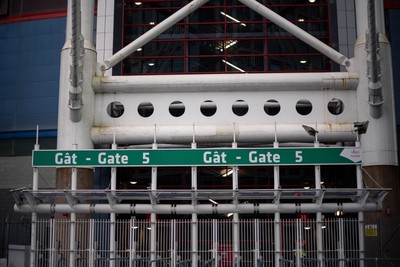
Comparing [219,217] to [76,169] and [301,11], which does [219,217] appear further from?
[301,11]

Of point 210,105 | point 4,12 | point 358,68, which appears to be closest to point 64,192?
point 210,105

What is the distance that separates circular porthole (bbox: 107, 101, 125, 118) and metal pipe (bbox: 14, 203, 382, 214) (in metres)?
6.50

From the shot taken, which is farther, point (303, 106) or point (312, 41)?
point (303, 106)

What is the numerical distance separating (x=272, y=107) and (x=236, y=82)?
3.10 m

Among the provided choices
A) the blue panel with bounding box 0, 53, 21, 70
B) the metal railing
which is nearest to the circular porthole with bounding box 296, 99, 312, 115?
the metal railing

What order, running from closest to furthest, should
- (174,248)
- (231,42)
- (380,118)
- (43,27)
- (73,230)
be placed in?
(174,248) < (73,230) < (380,118) < (231,42) < (43,27)

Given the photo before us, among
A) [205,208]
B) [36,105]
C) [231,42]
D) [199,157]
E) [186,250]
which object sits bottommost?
[186,250]

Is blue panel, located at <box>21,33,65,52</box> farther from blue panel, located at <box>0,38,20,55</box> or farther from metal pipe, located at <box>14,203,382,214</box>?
metal pipe, located at <box>14,203,382,214</box>

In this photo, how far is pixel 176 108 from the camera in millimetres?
31109

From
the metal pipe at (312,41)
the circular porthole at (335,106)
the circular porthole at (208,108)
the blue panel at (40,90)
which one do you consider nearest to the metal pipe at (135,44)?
the circular porthole at (208,108)

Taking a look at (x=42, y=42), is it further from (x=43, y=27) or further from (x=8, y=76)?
(x=8, y=76)

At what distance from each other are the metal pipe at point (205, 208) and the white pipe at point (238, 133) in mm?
4245

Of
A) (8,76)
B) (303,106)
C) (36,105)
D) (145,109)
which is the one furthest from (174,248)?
(8,76)

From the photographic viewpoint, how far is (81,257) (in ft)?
83.3
